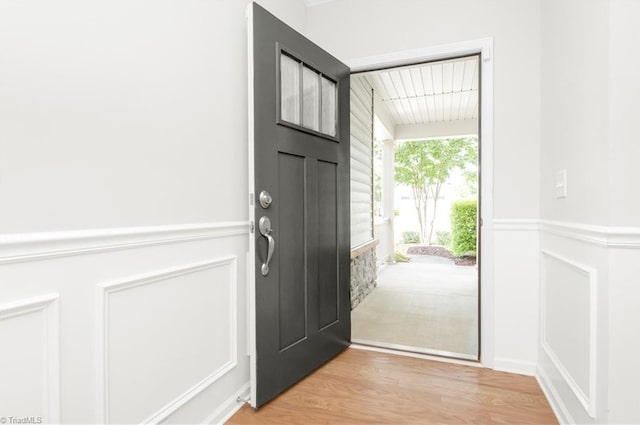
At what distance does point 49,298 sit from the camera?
38.8 inches

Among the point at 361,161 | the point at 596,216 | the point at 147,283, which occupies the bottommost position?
the point at 147,283

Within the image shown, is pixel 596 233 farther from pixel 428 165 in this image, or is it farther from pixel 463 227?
pixel 428 165

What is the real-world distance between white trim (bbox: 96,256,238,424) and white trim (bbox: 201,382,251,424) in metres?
0.15

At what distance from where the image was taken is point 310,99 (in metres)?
2.14

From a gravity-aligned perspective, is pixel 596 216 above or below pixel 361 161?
below

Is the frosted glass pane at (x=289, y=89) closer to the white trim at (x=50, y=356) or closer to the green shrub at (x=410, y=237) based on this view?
the white trim at (x=50, y=356)

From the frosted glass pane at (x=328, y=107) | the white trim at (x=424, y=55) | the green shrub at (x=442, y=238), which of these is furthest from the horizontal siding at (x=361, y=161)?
the green shrub at (x=442, y=238)

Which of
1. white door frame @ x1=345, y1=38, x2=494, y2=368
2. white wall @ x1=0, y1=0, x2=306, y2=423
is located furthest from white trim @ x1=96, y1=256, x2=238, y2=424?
white door frame @ x1=345, y1=38, x2=494, y2=368

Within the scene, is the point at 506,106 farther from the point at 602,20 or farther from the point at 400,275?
the point at 400,275

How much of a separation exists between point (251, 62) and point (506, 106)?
1538 mm

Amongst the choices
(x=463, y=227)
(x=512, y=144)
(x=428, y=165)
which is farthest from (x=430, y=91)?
(x=428, y=165)

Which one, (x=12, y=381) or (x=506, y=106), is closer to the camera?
(x=12, y=381)

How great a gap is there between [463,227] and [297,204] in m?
5.89

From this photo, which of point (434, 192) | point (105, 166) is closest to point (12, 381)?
point (105, 166)
